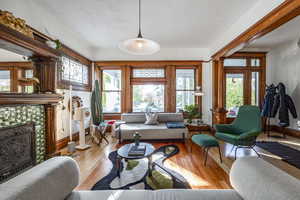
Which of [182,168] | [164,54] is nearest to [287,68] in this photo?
[164,54]

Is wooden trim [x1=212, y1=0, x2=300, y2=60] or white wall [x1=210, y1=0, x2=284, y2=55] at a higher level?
white wall [x1=210, y1=0, x2=284, y2=55]

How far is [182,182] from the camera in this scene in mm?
2004

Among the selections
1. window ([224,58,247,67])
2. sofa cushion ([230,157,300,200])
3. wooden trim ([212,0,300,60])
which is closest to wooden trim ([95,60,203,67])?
window ([224,58,247,67])

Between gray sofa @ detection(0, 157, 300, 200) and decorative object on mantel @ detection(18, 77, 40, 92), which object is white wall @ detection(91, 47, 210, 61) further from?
gray sofa @ detection(0, 157, 300, 200)

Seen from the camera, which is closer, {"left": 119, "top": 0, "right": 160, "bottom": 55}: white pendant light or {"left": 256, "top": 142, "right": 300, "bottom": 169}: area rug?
{"left": 119, "top": 0, "right": 160, "bottom": 55}: white pendant light

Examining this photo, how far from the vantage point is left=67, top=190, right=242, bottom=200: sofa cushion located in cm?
104

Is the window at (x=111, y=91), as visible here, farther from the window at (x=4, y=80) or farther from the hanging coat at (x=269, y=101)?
the hanging coat at (x=269, y=101)

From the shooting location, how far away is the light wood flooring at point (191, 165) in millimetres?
2045

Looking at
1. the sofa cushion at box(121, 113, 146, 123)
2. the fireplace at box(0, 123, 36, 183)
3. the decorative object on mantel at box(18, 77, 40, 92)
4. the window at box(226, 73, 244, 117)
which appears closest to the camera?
the fireplace at box(0, 123, 36, 183)

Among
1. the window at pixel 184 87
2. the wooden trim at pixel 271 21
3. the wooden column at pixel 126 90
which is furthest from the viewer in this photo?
the window at pixel 184 87

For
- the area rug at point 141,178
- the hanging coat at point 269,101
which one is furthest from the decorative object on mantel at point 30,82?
the hanging coat at point 269,101

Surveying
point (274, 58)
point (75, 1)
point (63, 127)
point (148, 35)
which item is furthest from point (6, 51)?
point (274, 58)

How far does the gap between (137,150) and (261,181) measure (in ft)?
5.16

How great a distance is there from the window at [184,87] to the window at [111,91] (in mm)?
2169
